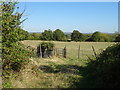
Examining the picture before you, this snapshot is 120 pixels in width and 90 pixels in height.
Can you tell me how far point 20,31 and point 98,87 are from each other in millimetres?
4024

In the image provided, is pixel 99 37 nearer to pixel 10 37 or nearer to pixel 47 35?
pixel 47 35

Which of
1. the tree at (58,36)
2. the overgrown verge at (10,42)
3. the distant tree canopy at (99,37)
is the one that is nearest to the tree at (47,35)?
the tree at (58,36)

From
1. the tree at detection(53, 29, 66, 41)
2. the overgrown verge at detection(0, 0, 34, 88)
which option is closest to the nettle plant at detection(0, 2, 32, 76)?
the overgrown verge at detection(0, 0, 34, 88)

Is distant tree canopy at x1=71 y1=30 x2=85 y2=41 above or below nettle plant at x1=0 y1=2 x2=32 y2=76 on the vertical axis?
above

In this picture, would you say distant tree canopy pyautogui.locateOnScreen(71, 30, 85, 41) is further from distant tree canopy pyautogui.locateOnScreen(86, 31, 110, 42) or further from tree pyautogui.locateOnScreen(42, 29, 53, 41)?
tree pyautogui.locateOnScreen(42, 29, 53, 41)

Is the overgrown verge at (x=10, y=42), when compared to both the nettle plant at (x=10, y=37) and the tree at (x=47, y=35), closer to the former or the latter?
the nettle plant at (x=10, y=37)

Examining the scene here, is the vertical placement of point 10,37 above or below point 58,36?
below

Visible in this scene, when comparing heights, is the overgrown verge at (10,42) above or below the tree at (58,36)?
below

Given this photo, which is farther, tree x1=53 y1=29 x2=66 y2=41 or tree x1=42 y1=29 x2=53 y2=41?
tree x1=53 y1=29 x2=66 y2=41

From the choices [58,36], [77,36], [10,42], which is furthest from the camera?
[77,36]

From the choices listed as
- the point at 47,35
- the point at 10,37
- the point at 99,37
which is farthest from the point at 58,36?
the point at 10,37

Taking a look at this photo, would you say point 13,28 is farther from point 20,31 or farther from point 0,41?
point 0,41

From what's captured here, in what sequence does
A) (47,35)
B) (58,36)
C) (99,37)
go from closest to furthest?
1. (47,35)
2. (99,37)
3. (58,36)

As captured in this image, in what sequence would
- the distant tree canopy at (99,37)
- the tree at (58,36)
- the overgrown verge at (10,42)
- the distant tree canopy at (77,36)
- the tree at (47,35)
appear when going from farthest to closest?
the distant tree canopy at (77,36) → the tree at (58,36) → the distant tree canopy at (99,37) → the tree at (47,35) → the overgrown verge at (10,42)
